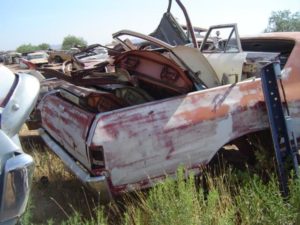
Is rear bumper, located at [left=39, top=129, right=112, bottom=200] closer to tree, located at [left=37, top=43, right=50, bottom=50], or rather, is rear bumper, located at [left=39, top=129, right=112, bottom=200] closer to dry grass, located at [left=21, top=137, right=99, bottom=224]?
dry grass, located at [left=21, top=137, right=99, bottom=224]

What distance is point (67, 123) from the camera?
439cm

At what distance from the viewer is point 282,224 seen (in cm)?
323

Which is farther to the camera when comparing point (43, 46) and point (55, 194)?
point (43, 46)

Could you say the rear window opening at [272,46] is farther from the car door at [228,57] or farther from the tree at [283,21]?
the tree at [283,21]

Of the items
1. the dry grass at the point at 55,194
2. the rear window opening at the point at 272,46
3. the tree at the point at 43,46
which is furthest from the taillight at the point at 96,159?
the tree at the point at 43,46

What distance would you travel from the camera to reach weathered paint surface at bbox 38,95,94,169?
3881mm

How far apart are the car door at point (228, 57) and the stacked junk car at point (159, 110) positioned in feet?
0.04

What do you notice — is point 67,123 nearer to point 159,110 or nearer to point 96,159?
point 96,159

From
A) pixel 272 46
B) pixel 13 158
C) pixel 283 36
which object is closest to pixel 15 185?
pixel 13 158

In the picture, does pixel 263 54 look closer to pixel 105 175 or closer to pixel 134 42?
pixel 134 42

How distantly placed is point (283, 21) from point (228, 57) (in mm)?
17345

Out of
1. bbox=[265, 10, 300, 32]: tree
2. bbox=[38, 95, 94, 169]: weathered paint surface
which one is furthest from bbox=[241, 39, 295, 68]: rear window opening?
bbox=[265, 10, 300, 32]: tree

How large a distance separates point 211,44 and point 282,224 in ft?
9.89

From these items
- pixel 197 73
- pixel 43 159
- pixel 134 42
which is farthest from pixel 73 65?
pixel 197 73
